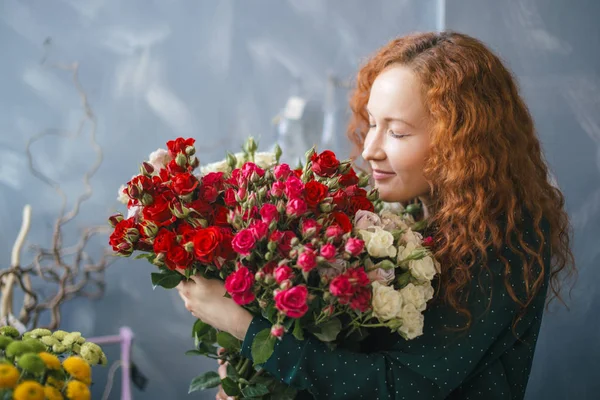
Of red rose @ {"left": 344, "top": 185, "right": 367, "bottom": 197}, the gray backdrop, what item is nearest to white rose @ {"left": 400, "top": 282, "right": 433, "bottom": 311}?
red rose @ {"left": 344, "top": 185, "right": 367, "bottom": 197}

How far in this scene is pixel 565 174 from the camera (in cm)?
179

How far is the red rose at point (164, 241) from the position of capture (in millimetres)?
970

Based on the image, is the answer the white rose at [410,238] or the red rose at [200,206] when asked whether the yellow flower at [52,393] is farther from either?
the white rose at [410,238]

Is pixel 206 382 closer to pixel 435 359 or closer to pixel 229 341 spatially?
pixel 229 341

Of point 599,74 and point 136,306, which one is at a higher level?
point 599,74

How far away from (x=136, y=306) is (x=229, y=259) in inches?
44.3

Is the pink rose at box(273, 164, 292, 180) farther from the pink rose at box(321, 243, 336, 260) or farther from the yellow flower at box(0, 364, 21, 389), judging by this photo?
the yellow flower at box(0, 364, 21, 389)

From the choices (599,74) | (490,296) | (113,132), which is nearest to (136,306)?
(113,132)

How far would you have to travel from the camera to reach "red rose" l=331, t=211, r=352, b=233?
3.39 ft

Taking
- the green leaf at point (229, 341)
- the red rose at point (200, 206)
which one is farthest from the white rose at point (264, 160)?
the green leaf at point (229, 341)

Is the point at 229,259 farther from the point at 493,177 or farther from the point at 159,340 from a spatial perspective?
the point at 159,340

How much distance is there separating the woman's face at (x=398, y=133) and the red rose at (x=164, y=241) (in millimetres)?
463

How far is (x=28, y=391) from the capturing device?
76 cm

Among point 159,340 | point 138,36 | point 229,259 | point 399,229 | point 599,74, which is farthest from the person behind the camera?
point 159,340
